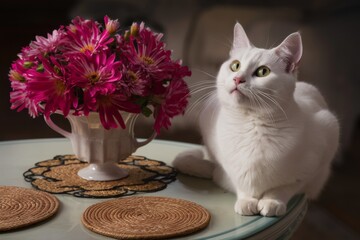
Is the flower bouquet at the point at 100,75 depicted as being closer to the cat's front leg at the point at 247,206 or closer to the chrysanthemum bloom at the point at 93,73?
the chrysanthemum bloom at the point at 93,73

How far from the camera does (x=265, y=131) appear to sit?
41.8 inches

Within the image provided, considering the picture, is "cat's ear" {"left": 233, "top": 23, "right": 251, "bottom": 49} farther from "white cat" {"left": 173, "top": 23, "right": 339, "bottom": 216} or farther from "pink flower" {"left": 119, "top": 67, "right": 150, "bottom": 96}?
"pink flower" {"left": 119, "top": 67, "right": 150, "bottom": 96}

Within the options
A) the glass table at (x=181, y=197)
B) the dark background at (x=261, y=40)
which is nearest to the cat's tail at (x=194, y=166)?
the glass table at (x=181, y=197)

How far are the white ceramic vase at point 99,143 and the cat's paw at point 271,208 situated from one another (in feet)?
1.04

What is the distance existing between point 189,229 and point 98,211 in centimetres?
17

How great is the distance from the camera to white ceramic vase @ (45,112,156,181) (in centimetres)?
112

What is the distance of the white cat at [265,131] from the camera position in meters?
1.02

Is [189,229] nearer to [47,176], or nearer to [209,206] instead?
[209,206]

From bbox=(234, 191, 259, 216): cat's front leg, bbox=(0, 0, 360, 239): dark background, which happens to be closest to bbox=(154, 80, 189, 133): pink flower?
bbox=(234, 191, 259, 216): cat's front leg

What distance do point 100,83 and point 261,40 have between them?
1.63 metres

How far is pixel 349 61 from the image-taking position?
2434 mm

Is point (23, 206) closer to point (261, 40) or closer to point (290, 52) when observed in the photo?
point (290, 52)

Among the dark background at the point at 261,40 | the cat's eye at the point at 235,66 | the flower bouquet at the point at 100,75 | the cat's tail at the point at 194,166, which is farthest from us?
the dark background at the point at 261,40

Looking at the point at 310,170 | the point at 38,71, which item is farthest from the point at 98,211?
the point at 310,170
